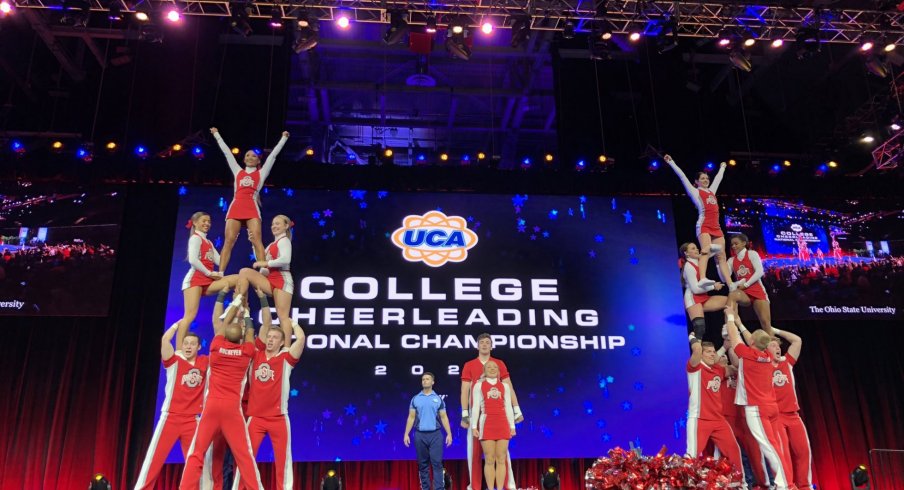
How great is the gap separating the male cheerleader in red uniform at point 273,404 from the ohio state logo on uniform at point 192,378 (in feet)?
1.55

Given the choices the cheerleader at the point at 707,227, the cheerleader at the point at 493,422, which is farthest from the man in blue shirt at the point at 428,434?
the cheerleader at the point at 707,227

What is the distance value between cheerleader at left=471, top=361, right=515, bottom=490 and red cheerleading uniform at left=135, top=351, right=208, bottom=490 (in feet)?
8.09

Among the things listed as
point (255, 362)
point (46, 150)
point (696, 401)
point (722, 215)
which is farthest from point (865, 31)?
point (46, 150)

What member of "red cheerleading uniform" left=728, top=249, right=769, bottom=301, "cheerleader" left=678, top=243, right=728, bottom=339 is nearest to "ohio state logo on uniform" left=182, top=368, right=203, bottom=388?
"cheerleader" left=678, top=243, right=728, bottom=339

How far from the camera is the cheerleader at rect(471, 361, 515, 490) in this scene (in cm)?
600

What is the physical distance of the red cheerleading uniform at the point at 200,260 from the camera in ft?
Answer: 18.7

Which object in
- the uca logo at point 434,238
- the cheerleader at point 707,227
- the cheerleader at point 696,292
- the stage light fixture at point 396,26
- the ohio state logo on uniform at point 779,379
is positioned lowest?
the ohio state logo on uniform at point 779,379

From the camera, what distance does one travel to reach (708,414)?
6.04m

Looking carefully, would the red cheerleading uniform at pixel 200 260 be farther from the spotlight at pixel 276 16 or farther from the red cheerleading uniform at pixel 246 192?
the spotlight at pixel 276 16

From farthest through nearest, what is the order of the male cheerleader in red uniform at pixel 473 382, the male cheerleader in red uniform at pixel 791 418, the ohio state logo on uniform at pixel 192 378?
1. the male cheerleader in red uniform at pixel 473 382
2. the male cheerleader in red uniform at pixel 791 418
3. the ohio state logo on uniform at pixel 192 378

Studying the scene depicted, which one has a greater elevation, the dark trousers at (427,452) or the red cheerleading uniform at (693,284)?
the red cheerleading uniform at (693,284)

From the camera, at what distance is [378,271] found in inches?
362

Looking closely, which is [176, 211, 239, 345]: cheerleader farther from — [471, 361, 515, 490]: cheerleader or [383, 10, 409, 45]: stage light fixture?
[383, 10, 409, 45]: stage light fixture

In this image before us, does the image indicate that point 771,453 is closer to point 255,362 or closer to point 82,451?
point 255,362
